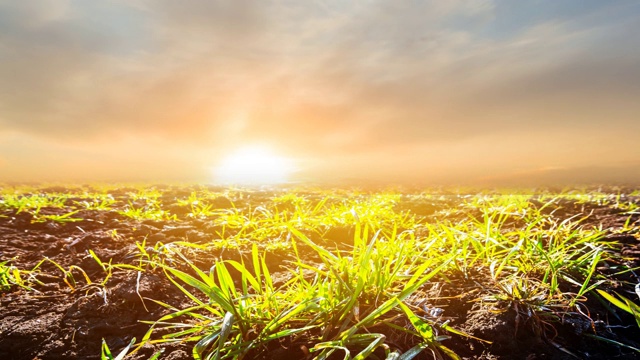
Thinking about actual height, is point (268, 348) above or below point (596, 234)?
below

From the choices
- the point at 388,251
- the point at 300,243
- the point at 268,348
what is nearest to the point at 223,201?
the point at 300,243

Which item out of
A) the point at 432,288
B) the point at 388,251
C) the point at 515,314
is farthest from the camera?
the point at 388,251

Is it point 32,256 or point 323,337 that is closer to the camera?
point 323,337

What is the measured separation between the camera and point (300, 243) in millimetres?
3033

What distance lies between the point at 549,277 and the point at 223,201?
4.38 metres

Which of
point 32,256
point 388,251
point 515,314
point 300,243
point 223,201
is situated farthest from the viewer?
point 223,201

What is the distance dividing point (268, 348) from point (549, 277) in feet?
4.91

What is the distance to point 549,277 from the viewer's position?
6.51 feet

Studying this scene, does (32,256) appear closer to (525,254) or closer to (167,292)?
(167,292)

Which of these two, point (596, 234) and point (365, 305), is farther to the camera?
point (596, 234)

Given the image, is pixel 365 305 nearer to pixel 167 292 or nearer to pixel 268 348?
pixel 268 348

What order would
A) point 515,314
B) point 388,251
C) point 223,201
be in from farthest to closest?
point 223,201, point 388,251, point 515,314

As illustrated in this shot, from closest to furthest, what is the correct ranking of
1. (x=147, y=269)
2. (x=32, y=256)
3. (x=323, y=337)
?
(x=323, y=337) < (x=147, y=269) < (x=32, y=256)

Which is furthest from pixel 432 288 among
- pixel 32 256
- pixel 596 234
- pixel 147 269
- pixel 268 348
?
pixel 32 256
